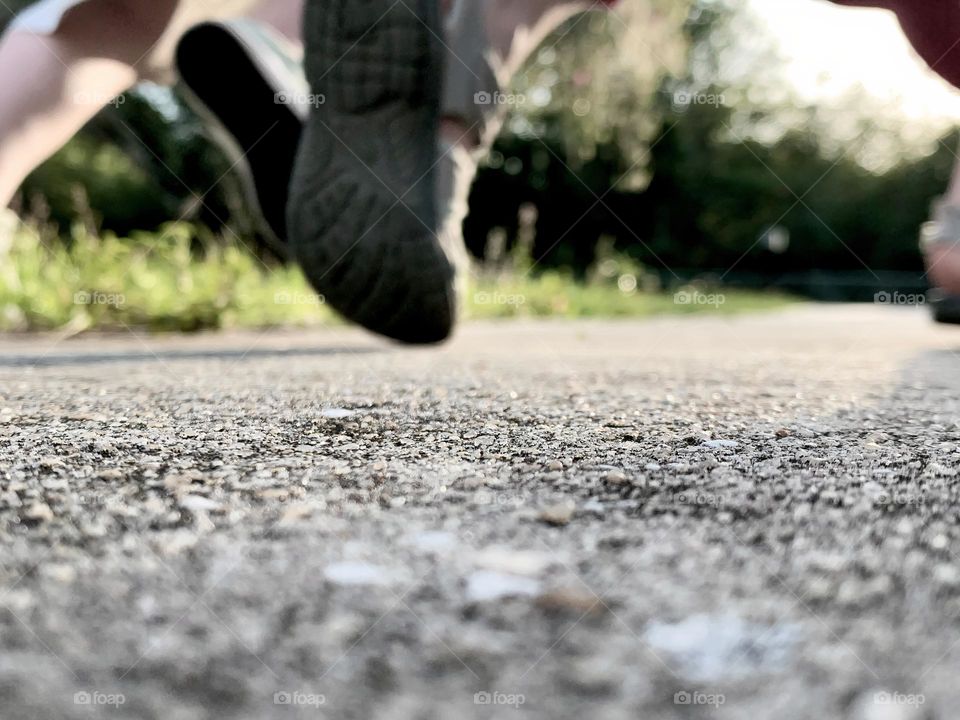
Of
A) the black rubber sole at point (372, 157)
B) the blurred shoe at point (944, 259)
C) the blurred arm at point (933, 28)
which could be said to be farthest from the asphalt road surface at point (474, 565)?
the blurred shoe at point (944, 259)

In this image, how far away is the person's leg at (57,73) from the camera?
1.80m

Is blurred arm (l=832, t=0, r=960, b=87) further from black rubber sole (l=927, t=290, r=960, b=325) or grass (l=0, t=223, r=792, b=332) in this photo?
grass (l=0, t=223, r=792, b=332)

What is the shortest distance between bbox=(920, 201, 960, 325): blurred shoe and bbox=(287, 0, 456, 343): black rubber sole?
5.00 ft

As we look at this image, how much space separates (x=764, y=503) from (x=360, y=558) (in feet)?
1.22

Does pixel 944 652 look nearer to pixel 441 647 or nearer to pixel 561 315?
pixel 441 647

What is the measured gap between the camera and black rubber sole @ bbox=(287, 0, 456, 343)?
1.71 meters

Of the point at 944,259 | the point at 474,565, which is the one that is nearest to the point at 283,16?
A: the point at 944,259

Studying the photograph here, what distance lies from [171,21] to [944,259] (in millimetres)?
2157

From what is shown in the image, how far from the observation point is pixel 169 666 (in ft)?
1.70

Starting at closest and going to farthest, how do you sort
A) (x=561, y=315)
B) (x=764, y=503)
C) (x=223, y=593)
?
1. (x=223, y=593)
2. (x=764, y=503)
3. (x=561, y=315)

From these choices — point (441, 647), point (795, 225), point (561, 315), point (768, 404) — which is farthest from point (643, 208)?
point (441, 647)

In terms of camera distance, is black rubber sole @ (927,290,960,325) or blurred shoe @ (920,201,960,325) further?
black rubber sole @ (927,290,960,325)

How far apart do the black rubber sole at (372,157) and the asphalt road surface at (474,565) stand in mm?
584

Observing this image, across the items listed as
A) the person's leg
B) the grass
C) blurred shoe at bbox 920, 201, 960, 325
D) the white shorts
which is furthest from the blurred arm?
the grass
